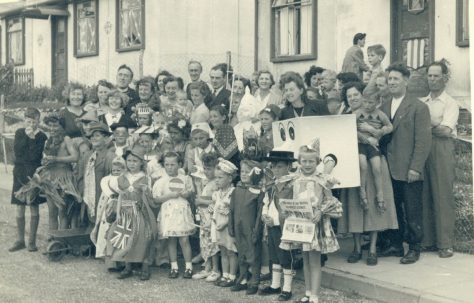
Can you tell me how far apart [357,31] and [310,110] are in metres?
5.84

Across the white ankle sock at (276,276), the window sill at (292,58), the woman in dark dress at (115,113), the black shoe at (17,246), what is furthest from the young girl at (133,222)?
the window sill at (292,58)

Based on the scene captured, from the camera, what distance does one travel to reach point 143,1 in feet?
60.5

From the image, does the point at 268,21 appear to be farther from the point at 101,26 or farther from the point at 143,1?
the point at 101,26

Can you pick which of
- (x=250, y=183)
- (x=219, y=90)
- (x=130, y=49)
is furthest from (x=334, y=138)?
(x=130, y=49)

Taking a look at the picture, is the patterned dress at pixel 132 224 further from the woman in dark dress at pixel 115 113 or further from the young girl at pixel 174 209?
the woman in dark dress at pixel 115 113

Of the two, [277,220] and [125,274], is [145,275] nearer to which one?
[125,274]

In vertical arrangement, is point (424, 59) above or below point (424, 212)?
above

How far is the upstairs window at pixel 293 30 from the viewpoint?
15.4 m

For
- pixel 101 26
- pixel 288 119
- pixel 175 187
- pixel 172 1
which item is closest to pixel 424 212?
pixel 288 119

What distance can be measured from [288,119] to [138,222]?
1937mm

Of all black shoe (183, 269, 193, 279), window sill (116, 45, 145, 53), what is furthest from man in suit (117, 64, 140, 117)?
window sill (116, 45, 145, 53)

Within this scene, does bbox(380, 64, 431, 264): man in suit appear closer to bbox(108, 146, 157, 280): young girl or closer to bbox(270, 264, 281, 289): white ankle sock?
bbox(270, 264, 281, 289): white ankle sock

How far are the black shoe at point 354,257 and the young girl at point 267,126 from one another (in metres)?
1.43

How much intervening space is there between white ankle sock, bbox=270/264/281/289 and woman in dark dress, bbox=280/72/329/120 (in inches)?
63.2
